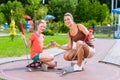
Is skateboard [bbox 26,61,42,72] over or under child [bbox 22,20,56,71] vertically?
under

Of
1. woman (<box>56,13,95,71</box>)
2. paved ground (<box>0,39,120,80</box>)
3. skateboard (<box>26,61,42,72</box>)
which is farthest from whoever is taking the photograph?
skateboard (<box>26,61,42,72</box>)

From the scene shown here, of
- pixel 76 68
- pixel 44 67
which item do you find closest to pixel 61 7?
pixel 44 67

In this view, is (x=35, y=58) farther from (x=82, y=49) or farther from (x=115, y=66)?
(x=115, y=66)

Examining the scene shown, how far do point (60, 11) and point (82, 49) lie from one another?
139ft

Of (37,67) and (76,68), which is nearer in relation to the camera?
(76,68)

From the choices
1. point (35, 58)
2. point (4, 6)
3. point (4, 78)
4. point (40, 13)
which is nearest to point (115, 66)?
point (35, 58)

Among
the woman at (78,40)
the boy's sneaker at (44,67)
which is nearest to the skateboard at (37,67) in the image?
the boy's sneaker at (44,67)

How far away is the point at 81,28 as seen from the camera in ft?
28.2

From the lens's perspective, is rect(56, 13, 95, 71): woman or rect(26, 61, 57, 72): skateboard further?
rect(26, 61, 57, 72): skateboard

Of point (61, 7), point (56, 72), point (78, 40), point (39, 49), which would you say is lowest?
point (61, 7)

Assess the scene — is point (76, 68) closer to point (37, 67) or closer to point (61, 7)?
point (37, 67)

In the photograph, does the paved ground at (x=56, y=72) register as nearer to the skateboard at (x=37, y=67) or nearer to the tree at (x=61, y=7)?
the skateboard at (x=37, y=67)

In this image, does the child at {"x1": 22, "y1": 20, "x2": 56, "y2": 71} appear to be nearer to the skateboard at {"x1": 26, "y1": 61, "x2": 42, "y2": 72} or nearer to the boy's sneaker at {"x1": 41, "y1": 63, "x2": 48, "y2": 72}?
the boy's sneaker at {"x1": 41, "y1": 63, "x2": 48, "y2": 72}

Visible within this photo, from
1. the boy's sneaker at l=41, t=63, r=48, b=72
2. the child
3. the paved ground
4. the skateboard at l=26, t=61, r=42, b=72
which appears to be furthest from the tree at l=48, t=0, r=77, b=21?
the boy's sneaker at l=41, t=63, r=48, b=72
